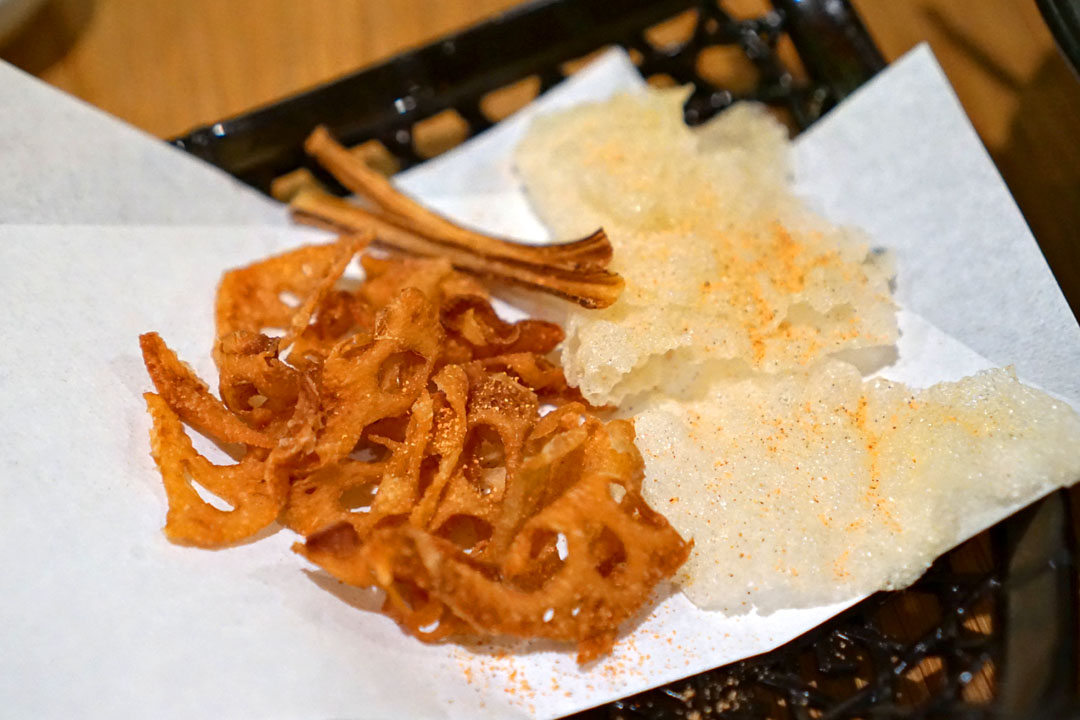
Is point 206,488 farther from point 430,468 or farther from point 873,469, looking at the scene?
point 873,469

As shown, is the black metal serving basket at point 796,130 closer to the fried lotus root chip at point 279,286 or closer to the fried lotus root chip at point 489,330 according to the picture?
the fried lotus root chip at point 279,286

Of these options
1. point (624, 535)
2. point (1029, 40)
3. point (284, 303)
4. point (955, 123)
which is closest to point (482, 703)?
point (624, 535)

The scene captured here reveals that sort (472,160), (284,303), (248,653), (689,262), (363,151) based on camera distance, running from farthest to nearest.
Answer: (363,151) < (472,160) < (284,303) < (689,262) < (248,653)

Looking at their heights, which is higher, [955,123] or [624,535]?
[624,535]

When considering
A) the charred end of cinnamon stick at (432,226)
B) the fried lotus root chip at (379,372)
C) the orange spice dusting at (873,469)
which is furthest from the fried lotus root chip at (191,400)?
the orange spice dusting at (873,469)

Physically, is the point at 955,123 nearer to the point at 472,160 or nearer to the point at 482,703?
the point at 472,160

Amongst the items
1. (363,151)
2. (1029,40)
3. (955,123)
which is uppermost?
(363,151)
